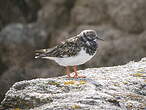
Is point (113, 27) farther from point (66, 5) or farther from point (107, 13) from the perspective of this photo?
point (66, 5)

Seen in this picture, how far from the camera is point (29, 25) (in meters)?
28.1

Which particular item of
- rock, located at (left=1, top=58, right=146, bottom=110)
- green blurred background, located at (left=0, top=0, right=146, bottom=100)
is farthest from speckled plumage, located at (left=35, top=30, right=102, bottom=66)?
green blurred background, located at (left=0, top=0, right=146, bottom=100)

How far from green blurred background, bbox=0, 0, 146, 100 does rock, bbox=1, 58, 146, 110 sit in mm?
12716

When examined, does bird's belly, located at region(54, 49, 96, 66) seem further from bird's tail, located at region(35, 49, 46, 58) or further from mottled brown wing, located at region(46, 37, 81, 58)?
bird's tail, located at region(35, 49, 46, 58)

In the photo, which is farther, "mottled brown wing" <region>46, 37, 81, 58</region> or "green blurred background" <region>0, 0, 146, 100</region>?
"green blurred background" <region>0, 0, 146, 100</region>

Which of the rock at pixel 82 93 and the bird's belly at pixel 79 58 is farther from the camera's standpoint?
the bird's belly at pixel 79 58

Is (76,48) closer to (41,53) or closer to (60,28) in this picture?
(41,53)

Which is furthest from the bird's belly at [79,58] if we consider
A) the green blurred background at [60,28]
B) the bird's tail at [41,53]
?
the green blurred background at [60,28]

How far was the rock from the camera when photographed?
29.6 ft

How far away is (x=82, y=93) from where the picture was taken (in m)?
9.44

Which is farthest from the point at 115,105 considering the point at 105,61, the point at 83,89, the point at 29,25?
the point at 29,25

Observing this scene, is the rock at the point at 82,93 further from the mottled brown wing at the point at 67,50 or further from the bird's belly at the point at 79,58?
the mottled brown wing at the point at 67,50

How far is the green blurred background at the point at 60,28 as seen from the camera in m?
24.8

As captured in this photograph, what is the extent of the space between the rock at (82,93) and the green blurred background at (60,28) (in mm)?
12716
